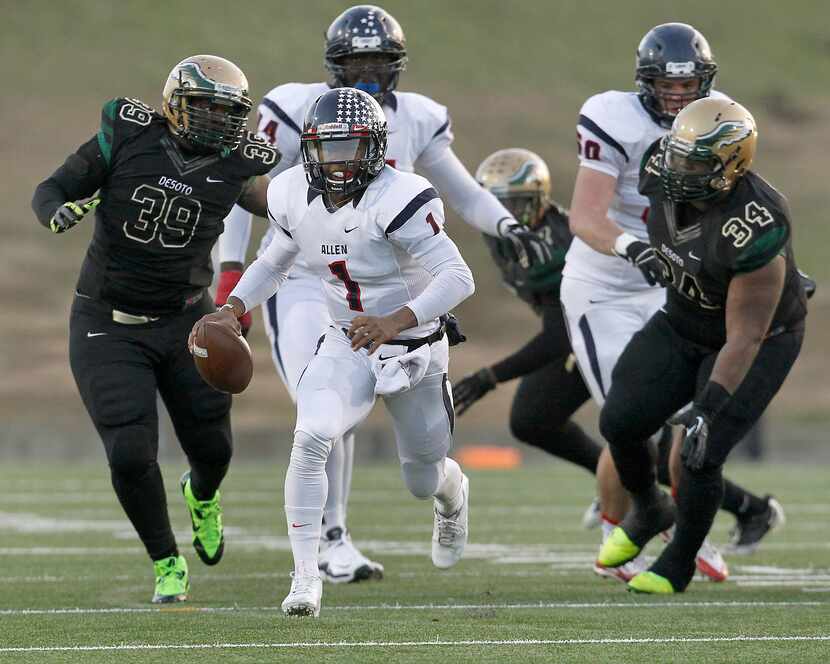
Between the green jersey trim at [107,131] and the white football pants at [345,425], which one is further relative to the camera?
the green jersey trim at [107,131]

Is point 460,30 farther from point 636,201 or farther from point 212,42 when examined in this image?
point 636,201

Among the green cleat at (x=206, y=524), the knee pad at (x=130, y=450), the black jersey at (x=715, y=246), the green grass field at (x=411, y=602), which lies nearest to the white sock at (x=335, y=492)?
the green grass field at (x=411, y=602)

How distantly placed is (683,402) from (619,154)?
111 cm

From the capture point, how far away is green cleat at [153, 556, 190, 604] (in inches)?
236

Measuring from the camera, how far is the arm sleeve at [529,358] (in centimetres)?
780

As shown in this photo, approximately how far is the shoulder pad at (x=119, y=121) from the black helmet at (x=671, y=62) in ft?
5.89

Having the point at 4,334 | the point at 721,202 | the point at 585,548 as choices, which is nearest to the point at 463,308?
the point at 4,334

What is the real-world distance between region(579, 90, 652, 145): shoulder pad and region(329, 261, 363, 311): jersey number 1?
58.1 inches

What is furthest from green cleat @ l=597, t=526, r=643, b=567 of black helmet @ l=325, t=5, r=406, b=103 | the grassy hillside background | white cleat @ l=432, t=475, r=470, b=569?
the grassy hillside background

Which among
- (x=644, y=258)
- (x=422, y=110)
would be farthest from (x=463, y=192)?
(x=644, y=258)

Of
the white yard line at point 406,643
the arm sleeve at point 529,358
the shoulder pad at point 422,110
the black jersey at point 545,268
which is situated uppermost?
the shoulder pad at point 422,110

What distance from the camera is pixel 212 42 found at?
151 ft

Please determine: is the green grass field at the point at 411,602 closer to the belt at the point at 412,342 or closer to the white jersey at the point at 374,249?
the belt at the point at 412,342

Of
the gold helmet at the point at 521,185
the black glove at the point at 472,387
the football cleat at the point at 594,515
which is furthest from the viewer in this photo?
the gold helmet at the point at 521,185
